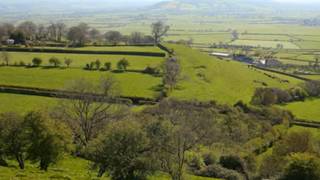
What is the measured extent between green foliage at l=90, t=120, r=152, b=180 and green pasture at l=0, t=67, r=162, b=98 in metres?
39.6

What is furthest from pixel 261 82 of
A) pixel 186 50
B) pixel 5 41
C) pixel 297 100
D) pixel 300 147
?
pixel 5 41

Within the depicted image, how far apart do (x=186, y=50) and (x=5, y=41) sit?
4550 centimetres

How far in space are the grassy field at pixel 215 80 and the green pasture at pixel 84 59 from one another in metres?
7.66

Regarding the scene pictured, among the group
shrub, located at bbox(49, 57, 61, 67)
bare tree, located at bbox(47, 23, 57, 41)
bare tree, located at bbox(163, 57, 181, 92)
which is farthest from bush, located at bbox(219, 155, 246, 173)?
bare tree, located at bbox(47, 23, 57, 41)

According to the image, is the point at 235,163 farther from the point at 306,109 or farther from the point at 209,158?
the point at 306,109

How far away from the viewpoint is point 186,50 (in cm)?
11756

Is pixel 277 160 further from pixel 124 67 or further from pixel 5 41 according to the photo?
pixel 5 41

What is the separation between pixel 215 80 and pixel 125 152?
6042 cm

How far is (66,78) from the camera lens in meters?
82.2

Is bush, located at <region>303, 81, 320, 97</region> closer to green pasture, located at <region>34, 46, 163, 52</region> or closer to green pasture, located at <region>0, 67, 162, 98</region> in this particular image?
green pasture, located at <region>0, 67, 162, 98</region>

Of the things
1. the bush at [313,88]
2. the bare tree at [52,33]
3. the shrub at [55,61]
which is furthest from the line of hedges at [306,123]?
the bare tree at [52,33]

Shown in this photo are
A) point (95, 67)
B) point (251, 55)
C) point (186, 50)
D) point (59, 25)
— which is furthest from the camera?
point (251, 55)

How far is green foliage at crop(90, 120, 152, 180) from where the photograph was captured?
111 ft

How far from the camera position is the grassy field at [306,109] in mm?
74125
